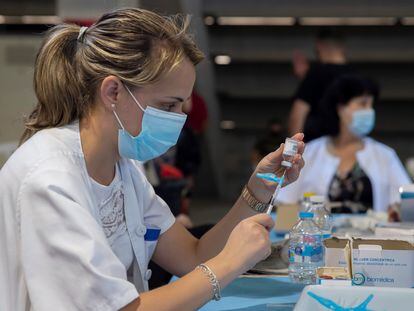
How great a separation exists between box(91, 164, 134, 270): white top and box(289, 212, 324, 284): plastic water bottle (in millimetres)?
436

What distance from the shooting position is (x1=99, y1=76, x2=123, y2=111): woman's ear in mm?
1677

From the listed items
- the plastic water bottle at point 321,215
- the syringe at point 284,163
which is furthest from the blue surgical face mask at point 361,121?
the syringe at point 284,163

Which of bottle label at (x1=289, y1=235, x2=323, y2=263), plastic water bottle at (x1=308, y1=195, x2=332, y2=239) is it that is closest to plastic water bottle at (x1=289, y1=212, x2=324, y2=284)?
bottle label at (x1=289, y1=235, x2=323, y2=263)

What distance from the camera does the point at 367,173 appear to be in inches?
147

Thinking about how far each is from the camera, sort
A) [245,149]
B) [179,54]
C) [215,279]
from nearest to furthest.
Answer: [215,279] → [179,54] → [245,149]

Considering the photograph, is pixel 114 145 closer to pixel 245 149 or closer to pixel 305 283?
pixel 305 283

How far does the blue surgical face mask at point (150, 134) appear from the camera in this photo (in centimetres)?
172

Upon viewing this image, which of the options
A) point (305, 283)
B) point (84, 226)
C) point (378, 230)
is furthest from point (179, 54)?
point (378, 230)

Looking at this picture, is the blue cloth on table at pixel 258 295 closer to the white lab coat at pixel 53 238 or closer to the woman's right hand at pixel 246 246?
the woman's right hand at pixel 246 246

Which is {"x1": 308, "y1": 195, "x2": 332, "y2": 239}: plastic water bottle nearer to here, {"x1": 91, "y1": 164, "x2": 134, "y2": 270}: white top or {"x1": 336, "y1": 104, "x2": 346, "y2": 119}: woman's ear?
{"x1": 91, "y1": 164, "x2": 134, "y2": 270}: white top

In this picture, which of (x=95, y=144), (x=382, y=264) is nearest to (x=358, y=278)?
(x=382, y=264)

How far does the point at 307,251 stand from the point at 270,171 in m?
0.23

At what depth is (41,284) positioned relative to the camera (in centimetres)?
151

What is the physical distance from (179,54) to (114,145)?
252 mm
